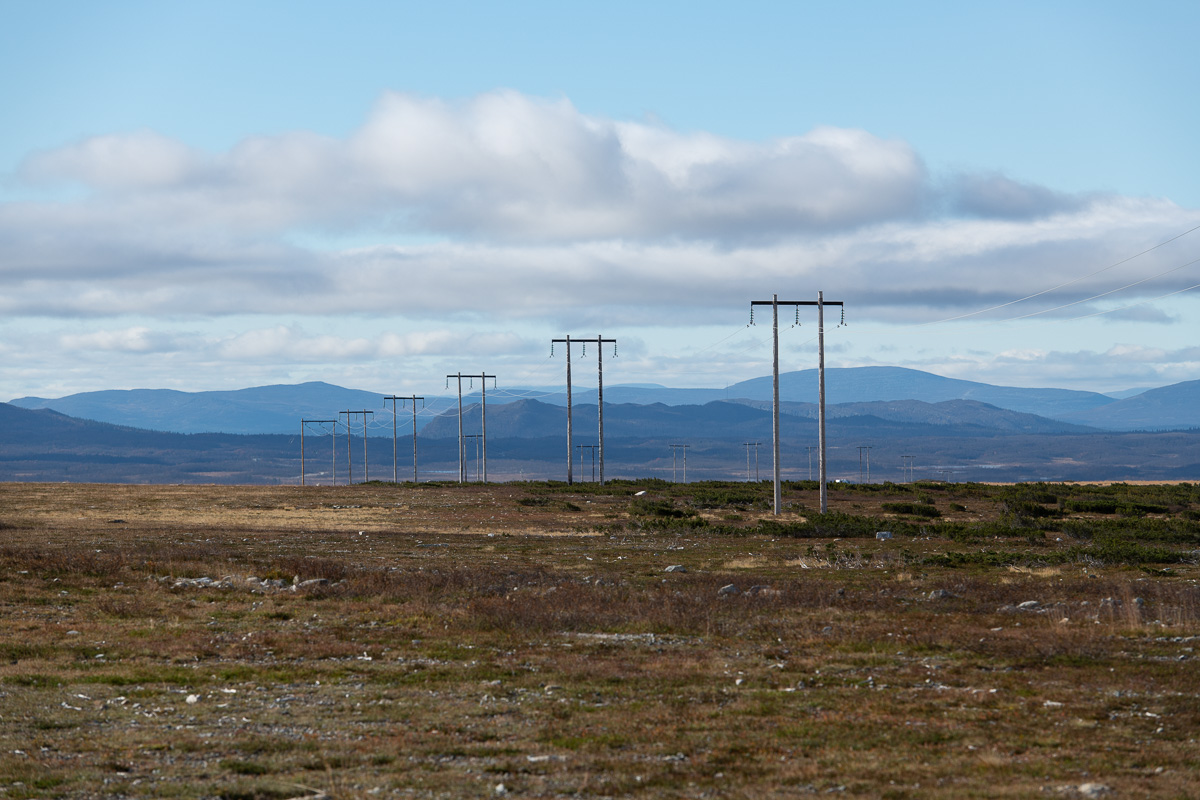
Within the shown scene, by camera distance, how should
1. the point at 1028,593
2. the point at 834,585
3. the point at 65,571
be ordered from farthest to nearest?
the point at 65,571 < the point at 834,585 < the point at 1028,593

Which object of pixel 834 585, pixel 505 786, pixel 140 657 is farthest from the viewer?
pixel 834 585

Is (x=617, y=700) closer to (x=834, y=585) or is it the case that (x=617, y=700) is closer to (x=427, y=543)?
(x=834, y=585)

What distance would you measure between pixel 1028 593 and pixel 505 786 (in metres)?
19.4

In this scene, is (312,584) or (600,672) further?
(312,584)

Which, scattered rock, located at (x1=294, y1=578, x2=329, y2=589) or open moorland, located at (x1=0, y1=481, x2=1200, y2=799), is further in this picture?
scattered rock, located at (x1=294, y1=578, x2=329, y2=589)

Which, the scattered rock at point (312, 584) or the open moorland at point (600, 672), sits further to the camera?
the scattered rock at point (312, 584)

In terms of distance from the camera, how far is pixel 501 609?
82.5 ft

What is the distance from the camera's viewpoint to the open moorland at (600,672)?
43.0 feet

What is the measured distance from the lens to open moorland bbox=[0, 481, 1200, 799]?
1309 cm

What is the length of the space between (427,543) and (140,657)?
25.1m

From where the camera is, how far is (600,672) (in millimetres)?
18891

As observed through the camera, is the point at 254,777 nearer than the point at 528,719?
Yes

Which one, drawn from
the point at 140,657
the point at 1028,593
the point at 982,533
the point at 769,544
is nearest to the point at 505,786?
the point at 140,657

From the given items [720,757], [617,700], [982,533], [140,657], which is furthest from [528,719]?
[982,533]
